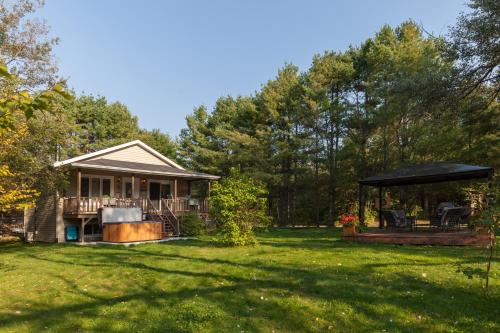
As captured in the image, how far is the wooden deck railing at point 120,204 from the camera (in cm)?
1744

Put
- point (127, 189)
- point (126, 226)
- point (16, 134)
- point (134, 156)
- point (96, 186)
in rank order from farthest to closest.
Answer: point (134, 156) → point (127, 189) → point (96, 186) → point (126, 226) → point (16, 134)

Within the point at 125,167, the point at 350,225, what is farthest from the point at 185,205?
the point at 350,225

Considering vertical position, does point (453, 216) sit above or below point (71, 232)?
above

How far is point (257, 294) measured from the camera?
666 cm

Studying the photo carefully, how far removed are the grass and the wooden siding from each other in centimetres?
1135

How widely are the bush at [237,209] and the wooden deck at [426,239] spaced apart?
3.65m

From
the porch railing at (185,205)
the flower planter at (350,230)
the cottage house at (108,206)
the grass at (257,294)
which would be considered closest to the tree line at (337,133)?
the porch railing at (185,205)

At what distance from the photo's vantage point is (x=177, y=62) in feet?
70.5

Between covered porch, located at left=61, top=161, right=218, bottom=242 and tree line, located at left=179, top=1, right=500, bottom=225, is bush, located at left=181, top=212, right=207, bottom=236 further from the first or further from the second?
tree line, located at left=179, top=1, right=500, bottom=225

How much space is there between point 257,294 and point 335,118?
22304 mm

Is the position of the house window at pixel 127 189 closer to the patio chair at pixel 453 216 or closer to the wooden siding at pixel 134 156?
the wooden siding at pixel 134 156

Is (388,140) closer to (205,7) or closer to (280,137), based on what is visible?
(280,137)

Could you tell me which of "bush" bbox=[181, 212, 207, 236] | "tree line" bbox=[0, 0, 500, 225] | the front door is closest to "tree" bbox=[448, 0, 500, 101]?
"tree line" bbox=[0, 0, 500, 225]

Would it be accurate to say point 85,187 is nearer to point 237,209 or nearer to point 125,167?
point 125,167
